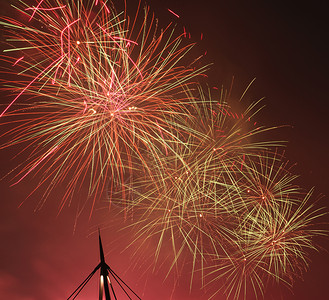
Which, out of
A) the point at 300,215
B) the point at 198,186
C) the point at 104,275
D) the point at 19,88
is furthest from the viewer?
the point at 300,215

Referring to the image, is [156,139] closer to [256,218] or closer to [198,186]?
[198,186]

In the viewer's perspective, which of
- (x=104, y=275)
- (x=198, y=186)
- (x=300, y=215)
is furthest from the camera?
(x=300, y=215)

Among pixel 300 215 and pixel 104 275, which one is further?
pixel 300 215

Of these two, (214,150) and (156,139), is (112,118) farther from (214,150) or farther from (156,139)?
(214,150)

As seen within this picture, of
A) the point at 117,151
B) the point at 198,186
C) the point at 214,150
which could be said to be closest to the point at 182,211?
the point at 198,186

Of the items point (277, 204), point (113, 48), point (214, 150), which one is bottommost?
point (277, 204)

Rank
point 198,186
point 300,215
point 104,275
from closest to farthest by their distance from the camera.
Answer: point 104,275
point 198,186
point 300,215

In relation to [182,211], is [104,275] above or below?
below

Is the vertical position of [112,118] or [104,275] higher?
[112,118]

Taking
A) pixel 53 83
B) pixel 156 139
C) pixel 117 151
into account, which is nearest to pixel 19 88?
pixel 53 83
